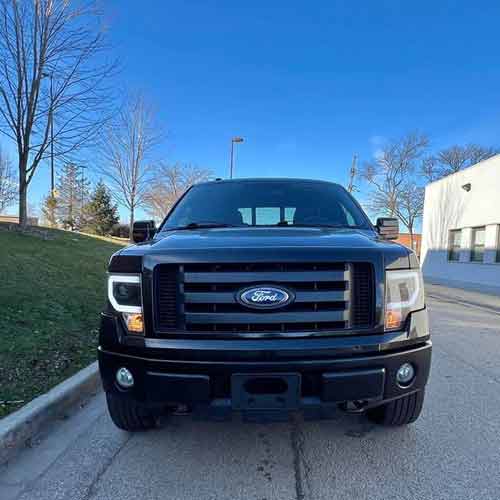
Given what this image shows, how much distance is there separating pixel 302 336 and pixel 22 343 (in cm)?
337

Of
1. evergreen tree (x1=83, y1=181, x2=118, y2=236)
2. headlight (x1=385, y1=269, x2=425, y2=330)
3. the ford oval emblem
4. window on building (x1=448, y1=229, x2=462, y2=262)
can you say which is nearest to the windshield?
headlight (x1=385, y1=269, x2=425, y2=330)

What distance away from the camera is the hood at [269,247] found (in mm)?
2021

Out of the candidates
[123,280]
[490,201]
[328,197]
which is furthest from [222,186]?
[490,201]

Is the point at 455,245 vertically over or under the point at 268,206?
under

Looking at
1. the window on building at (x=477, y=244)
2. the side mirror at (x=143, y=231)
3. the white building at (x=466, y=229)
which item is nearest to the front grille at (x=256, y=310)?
the side mirror at (x=143, y=231)

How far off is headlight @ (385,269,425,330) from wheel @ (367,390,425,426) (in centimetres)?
66

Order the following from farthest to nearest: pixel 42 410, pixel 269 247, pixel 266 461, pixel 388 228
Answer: pixel 388 228 → pixel 42 410 → pixel 266 461 → pixel 269 247

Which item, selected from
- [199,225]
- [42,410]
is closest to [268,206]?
[199,225]

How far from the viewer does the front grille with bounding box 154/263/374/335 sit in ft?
6.59

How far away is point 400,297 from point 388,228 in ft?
4.46

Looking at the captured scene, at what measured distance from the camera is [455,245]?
18.4m

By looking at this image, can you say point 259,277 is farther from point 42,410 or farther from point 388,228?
point 42,410

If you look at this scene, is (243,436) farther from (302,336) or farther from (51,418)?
(51,418)

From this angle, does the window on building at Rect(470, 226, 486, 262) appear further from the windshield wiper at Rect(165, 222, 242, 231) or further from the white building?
the windshield wiper at Rect(165, 222, 242, 231)
